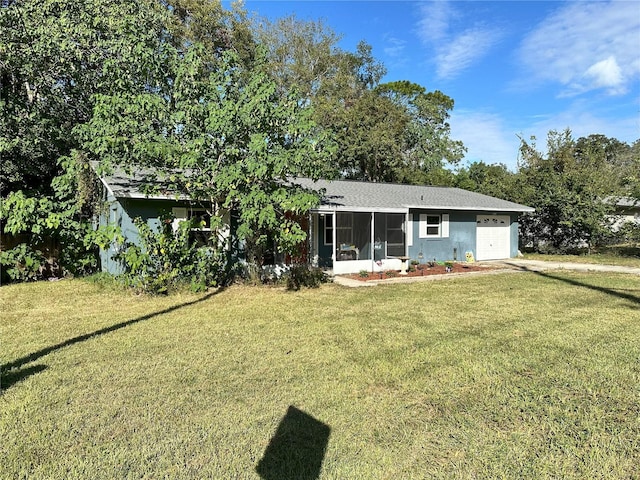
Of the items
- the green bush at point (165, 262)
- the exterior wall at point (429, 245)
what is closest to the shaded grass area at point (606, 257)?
the exterior wall at point (429, 245)

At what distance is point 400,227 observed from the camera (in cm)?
1521

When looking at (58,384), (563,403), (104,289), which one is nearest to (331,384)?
(563,403)

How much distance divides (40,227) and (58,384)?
305 inches

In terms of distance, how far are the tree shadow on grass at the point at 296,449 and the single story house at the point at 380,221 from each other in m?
7.85

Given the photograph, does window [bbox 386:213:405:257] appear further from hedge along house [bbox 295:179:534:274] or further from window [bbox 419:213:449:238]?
window [bbox 419:213:449:238]

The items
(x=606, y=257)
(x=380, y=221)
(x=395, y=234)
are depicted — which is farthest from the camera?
(x=606, y=257)

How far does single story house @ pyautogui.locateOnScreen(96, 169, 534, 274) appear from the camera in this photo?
35.2 ft

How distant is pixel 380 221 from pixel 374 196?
1.35 meters

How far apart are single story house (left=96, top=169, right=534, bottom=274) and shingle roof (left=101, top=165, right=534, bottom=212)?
0.08ft

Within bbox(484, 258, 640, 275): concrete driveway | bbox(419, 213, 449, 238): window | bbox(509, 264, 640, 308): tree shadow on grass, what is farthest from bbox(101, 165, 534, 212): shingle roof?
bbox(509, 264, 640, 308): tree shadow on grass

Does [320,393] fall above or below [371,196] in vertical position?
below

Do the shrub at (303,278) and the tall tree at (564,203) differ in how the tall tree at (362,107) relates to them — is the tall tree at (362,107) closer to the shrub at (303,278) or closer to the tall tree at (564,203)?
the tall tree at (564,203)

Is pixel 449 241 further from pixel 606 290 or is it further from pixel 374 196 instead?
pixel 606 290

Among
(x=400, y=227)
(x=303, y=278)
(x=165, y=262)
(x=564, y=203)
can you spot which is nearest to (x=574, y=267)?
(x=564, y=203)
